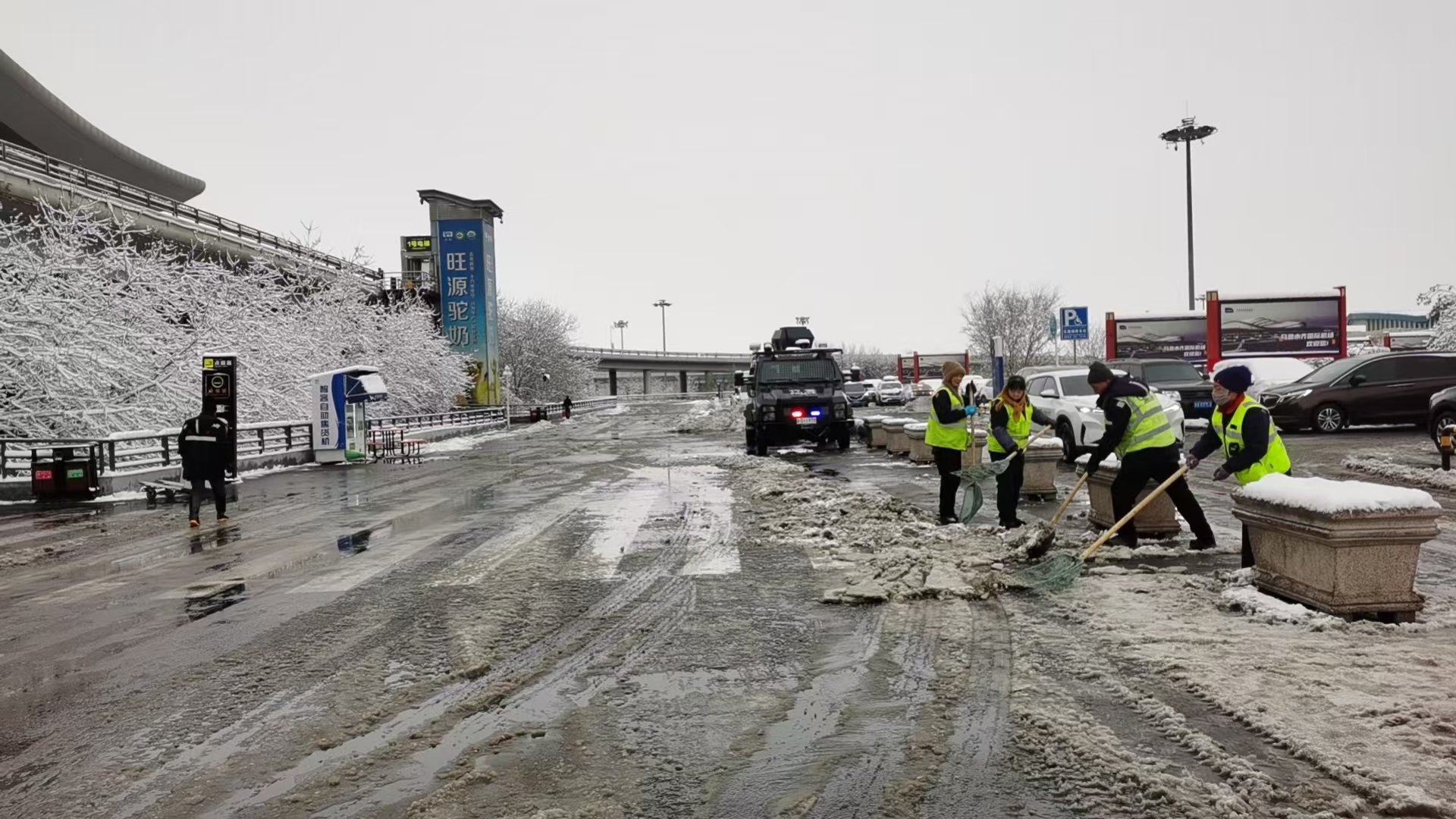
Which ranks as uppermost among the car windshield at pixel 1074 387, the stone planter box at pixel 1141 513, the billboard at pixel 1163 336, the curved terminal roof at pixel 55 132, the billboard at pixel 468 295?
the curved terminal roof at pixel 55 132

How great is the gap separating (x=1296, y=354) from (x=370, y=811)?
1423 inches

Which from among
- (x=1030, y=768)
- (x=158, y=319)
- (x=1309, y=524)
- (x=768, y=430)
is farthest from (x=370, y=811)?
(x=158, y=319)

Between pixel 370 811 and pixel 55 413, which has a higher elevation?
pixel 55 413

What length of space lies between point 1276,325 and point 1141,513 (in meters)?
28.3

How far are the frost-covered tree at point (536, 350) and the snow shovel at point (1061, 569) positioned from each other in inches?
2839

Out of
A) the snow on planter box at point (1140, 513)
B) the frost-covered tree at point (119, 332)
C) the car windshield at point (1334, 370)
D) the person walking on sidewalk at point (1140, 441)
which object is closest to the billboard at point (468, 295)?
the frost-covered tree at point (119, 332)

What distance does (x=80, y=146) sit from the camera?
2377 inches

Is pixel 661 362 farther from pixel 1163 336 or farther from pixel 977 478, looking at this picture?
pixel 977 478

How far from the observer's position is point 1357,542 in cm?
558

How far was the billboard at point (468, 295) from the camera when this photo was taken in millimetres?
58719

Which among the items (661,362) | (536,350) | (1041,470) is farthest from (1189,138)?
(661,362)

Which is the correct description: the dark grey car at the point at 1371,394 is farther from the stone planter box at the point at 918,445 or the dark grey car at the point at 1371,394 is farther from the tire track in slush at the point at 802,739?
the tire track in slush at the point at 802,739

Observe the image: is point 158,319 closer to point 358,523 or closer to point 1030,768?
point 358,523

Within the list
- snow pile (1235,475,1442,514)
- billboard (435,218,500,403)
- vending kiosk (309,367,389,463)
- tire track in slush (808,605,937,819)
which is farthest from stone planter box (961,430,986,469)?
billboard (435,218,500,403)
